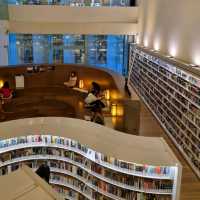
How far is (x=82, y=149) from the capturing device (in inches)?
162

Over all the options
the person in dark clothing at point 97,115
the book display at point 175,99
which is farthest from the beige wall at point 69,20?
the person in dark clothing at point 97,115

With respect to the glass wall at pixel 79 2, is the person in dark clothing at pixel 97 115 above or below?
below

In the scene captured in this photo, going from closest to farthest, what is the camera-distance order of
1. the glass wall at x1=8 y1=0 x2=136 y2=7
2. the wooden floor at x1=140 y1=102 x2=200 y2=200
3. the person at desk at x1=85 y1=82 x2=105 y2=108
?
the wooden floor at x1=140 y1=102 x2=200 y2=200
the person at desk at x1=85 y1=82 x2=105 y2=108
the glass wall at x1=8 y1=0 x2=136 y2=7

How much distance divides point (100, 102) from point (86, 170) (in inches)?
135

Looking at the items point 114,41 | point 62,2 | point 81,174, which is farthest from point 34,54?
point 81,174

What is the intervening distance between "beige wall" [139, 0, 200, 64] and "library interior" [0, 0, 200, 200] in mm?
24

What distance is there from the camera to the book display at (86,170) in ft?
12.1

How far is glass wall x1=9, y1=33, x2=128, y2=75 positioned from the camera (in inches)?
526

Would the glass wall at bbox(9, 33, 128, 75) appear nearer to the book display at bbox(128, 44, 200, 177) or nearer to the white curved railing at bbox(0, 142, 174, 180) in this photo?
the book display at bbox(128, 44, 200, 177)

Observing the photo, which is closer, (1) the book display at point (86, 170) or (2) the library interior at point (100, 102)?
(1) the book display at point (86, 170)

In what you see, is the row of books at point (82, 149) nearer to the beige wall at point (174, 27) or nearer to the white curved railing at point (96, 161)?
the white curved railing at point (96, 161)

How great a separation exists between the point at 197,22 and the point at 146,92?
4.46 meters

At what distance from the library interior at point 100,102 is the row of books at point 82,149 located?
1 centimetres

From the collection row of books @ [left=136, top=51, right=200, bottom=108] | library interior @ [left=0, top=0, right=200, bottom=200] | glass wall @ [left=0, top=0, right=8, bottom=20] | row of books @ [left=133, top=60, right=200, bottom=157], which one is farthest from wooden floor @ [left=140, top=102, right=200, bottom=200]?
glass wall @ [left=0, top=0, right=8, bottom=20]
